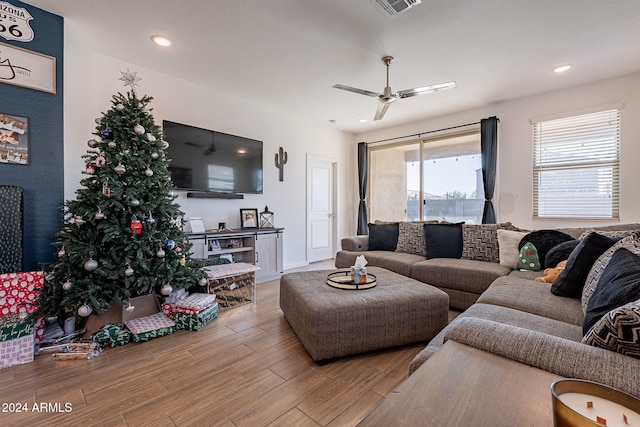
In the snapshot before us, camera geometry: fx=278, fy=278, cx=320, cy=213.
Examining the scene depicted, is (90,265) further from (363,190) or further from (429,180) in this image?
(429,180)

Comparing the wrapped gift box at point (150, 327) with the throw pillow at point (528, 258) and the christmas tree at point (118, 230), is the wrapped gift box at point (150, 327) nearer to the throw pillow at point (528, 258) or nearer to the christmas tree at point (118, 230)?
the christmas tree at point (118, 230)

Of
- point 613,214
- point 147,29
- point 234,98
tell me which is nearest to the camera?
point 147,29

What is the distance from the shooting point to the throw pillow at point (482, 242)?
311 cm

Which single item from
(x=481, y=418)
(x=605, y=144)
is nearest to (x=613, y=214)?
(x=605, y=144)

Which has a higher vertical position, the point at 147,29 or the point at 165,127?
the point at 147,29

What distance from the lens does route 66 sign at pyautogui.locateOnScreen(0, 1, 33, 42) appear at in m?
2.16

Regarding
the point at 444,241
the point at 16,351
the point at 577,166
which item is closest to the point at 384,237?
the point at 444,241

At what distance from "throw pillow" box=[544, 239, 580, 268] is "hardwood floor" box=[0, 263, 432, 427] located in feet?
4.81

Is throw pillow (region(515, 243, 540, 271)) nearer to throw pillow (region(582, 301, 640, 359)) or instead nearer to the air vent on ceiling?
throw pillow (region(582, 301, 640, 359))

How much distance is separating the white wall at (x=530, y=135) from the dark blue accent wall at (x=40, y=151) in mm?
5194

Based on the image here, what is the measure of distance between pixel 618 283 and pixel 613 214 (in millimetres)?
3671

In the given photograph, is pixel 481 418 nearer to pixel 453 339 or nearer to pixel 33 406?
pixel 453 339

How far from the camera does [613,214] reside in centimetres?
361

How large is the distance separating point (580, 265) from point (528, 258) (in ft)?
3.20
